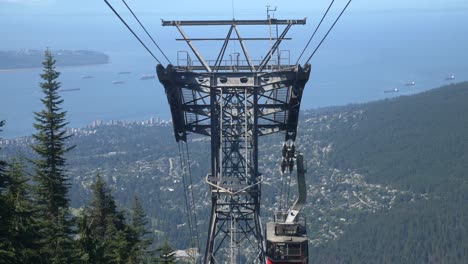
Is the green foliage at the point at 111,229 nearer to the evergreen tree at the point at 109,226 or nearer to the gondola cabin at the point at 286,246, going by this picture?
the evergreen tree at the point at 109,226

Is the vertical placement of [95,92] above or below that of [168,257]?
above

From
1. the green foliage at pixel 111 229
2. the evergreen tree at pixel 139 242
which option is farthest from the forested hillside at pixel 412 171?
the green foliage at pixel 111 229

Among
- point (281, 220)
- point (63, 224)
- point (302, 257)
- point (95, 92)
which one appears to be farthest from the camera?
point (95, 92)

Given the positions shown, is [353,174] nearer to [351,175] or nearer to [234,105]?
[351,175]

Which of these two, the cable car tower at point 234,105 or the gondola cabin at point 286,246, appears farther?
the cable car tower at point 234,105

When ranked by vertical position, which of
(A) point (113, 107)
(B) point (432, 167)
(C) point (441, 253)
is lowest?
(C) point (441, 253)

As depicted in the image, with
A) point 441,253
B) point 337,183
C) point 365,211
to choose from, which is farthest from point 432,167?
point 441,253

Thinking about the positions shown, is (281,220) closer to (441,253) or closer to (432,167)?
(441,253)
